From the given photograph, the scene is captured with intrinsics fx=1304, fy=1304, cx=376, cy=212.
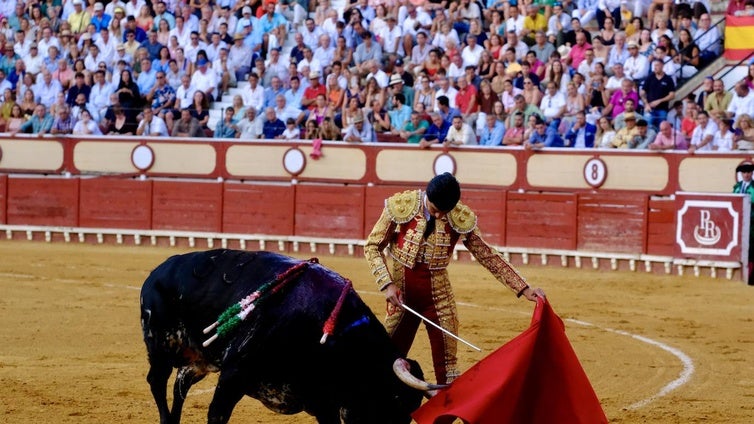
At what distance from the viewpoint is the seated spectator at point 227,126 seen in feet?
51.5

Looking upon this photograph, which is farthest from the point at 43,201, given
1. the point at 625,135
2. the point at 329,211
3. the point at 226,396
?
the point at 226,396

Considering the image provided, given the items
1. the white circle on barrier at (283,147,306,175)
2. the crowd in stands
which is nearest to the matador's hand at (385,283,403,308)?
the crowd in stands

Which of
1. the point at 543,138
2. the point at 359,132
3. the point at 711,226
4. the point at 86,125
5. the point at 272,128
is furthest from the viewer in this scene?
the point at 86,125

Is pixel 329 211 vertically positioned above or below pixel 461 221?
below

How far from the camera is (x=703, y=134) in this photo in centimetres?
1301

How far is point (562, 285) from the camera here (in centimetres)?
1212

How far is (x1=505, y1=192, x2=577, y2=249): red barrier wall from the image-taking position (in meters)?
13.7

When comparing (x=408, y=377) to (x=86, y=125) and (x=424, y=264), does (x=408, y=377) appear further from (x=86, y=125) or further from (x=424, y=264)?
(x=86, y=125)

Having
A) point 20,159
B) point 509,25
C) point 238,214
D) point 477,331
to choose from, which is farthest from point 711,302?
point 20,159

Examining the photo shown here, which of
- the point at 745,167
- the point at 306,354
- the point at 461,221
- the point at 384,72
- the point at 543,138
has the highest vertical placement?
the point at 384,72

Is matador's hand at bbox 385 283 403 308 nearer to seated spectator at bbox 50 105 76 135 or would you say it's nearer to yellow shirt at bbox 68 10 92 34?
seated spectator at bbox 50 105 76 135

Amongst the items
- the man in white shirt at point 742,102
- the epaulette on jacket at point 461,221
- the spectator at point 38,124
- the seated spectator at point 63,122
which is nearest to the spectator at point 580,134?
the man in white shirt at point 742,102

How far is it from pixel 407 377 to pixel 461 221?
0.90 meters

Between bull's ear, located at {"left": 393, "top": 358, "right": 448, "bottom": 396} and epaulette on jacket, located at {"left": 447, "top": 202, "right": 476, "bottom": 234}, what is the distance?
0.74 meters
